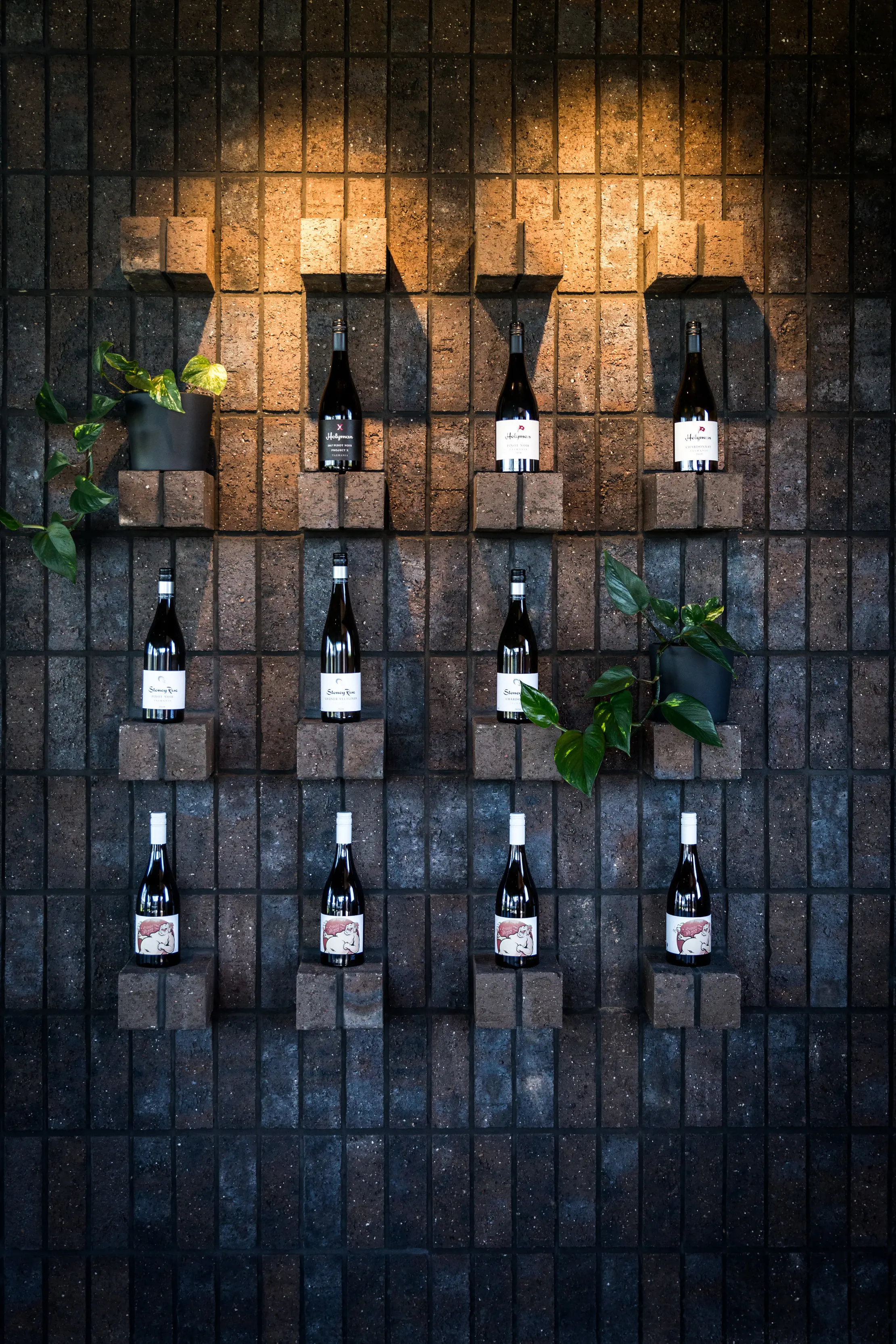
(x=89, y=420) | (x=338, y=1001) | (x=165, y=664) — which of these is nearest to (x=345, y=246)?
(x=89, y=420)

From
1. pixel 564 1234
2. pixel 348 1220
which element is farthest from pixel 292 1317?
pixel 564 1234

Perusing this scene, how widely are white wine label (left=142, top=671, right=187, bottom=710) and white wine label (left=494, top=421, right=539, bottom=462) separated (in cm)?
66

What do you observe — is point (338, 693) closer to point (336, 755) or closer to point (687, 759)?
point (336, 755)

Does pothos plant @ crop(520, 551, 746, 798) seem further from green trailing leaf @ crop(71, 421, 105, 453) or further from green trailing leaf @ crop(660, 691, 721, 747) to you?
green trailing leaf @ crop(71, 421, 105, 453)

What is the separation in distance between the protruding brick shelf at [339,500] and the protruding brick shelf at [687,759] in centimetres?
58

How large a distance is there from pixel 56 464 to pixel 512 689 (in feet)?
2.70

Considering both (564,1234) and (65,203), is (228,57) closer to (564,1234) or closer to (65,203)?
(65,203)

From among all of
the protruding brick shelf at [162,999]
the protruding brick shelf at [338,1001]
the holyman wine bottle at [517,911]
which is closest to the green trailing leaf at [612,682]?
the holyman wine bottle at [517,911]

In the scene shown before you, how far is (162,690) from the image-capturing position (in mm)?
1395

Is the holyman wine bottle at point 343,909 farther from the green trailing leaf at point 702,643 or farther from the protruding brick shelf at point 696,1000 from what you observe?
the green trailing leaf at point 702,643

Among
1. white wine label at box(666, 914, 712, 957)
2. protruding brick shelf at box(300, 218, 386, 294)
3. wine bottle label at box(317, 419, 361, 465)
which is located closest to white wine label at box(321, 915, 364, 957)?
white wine label at box(666, 914, 712, 957)

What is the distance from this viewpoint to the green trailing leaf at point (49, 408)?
1341mm

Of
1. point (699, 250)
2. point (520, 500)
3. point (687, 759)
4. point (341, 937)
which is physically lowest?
point (341, 937)

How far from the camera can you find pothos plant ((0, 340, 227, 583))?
51.7 inches
